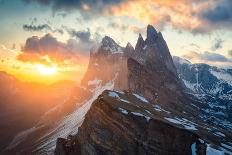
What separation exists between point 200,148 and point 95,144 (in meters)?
35.3

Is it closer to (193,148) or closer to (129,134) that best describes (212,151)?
(193,148)

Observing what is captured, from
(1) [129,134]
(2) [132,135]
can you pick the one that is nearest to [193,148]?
(2) [132,135]

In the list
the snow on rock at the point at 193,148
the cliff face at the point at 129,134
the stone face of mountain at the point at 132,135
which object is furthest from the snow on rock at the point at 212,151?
the snow on rock at the point at 193,148

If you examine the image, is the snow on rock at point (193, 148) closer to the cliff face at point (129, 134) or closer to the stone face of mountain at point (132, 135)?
the stone face of mountain at point (132, 135)

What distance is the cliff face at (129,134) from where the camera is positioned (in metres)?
110

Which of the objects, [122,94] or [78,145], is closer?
[78,145]

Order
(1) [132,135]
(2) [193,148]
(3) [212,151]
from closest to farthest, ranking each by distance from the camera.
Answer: (3) [212,151] → (2) [193,148] → (1) [132,135]

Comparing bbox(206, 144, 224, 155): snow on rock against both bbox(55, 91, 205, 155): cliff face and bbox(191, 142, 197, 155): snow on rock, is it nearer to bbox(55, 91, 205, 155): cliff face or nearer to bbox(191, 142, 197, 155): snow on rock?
bbox(55, 91, 205, 155): cliff face

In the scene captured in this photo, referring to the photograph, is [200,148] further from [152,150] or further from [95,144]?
[95,144]

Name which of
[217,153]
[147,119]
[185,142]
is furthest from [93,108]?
[217,153]

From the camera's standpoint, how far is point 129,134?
112500 millimetres

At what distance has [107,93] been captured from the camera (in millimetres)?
137625

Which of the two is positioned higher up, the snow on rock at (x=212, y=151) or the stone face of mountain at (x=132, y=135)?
the stone face of mountain at (x=132, y=135)

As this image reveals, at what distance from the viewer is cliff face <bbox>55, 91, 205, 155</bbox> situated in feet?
361
